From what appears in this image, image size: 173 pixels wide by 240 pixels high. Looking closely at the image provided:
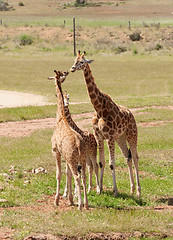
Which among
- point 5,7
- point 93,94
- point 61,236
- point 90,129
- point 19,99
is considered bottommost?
point 5,7

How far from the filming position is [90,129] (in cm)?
2292

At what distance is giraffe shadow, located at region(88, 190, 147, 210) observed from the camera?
12.4 metres

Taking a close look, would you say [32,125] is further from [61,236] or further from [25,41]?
[25,41]

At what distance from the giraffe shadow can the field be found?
0.03m

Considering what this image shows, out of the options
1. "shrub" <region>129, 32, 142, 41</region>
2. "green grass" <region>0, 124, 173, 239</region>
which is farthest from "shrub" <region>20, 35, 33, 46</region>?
"green grass" <region>0, 124, 173, 239</region>

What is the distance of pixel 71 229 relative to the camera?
1019 cm

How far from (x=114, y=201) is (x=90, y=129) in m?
10.4

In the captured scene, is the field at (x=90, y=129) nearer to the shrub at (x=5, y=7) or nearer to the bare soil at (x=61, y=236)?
the bare soil at (x=61, y=236)

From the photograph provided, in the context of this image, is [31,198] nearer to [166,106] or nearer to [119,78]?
[166,106]

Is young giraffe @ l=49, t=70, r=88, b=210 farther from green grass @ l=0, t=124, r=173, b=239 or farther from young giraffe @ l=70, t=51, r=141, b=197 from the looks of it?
young giraffe @ l=70, t=51, r=141, b=197

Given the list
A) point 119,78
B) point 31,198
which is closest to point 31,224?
point 31,198

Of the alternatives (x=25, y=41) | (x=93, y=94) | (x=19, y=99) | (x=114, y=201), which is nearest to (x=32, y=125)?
(x=19, y=99)

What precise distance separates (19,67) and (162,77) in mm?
15867

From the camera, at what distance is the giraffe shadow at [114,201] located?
12.4 meters
